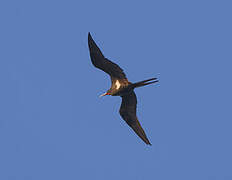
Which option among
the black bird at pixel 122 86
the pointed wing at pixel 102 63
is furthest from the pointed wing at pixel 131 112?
the pointed wing at pixel 102 63

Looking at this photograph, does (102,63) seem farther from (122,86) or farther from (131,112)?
(131,112)

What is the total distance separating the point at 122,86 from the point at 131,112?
7.03 feet

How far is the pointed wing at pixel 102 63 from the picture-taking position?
23.5 metres

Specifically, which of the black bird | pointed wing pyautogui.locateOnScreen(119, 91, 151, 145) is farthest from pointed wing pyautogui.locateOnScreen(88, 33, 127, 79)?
pointed wing pyautogui.locateOnScreen(119, 91, 151, 145)

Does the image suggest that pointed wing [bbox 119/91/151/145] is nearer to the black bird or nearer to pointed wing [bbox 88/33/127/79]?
the black bird

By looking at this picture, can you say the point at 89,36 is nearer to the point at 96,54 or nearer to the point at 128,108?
the point at 96,54

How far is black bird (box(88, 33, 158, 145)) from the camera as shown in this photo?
23656mm

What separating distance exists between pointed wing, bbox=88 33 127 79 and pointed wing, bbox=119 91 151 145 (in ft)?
5.40

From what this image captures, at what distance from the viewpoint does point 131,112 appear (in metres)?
26.1

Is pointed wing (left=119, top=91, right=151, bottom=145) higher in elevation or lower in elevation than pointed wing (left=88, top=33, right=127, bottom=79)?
lower

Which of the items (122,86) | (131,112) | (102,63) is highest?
(102,63)

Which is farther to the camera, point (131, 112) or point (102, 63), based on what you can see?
point (131, 112)

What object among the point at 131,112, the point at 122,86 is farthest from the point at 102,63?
the point at 131,112

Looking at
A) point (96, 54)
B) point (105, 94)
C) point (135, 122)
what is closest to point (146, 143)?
point (135, 122)
